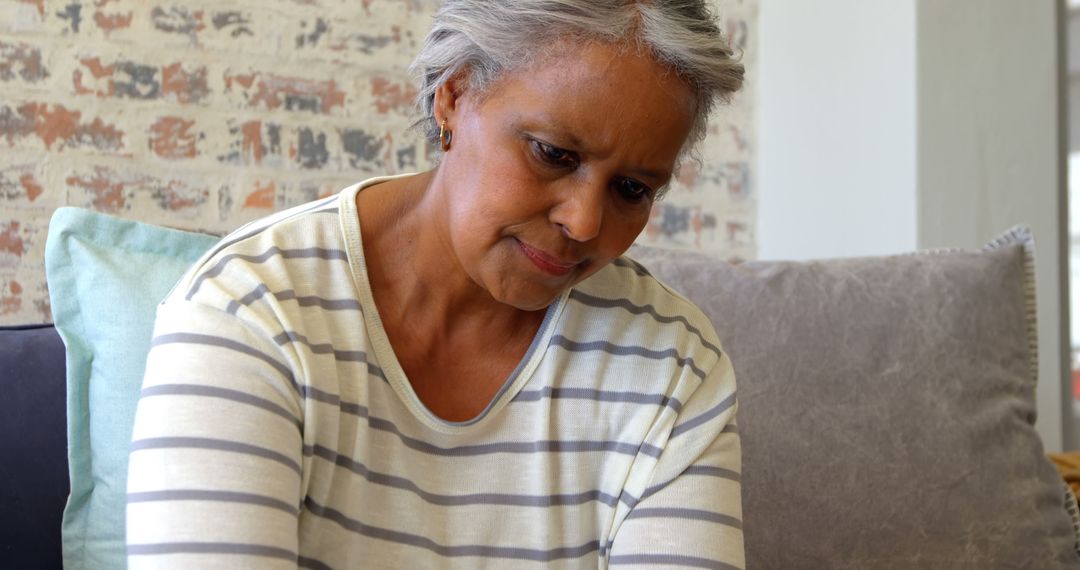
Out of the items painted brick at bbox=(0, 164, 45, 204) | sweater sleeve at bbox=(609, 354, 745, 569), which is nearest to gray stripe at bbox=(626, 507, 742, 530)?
sweater sleeve at bbox=(609, 354, 745, 569)

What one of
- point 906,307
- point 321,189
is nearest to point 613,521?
point 906,307

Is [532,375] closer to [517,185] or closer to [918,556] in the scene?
[517,185]

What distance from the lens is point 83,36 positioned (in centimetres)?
185

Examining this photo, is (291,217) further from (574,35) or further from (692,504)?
(692,504)

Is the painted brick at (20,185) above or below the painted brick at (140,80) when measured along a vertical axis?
below

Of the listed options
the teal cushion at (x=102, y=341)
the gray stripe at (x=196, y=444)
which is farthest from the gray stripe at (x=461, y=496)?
the teal cushion at (x=102, y=341)

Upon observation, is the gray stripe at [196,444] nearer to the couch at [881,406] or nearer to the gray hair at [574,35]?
the gray hair at [574,35]

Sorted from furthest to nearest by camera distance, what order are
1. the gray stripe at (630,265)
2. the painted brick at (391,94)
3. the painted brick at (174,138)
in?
the painted brick at (391,94)
the painted brick at (174,138)
the gray stripe at (630,265)

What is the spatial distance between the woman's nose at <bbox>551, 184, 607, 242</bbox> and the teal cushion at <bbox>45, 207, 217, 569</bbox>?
654mm

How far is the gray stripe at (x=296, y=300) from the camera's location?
96cm

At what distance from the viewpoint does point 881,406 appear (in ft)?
5.39

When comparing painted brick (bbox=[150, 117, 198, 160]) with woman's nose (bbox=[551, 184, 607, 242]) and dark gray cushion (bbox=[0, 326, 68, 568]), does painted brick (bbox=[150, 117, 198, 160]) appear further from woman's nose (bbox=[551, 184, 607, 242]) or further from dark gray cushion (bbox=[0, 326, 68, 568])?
woman's nose (bbox=[551, 184, 607, 242])

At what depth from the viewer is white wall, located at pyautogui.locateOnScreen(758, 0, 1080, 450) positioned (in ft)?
7.25

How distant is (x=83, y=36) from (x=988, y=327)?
1.58 m
